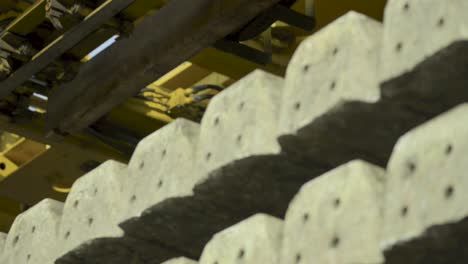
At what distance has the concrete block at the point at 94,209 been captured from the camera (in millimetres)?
8859

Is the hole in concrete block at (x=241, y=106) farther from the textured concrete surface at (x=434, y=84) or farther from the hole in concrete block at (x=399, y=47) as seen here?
the hole in concrete block at (x=399, y=47)

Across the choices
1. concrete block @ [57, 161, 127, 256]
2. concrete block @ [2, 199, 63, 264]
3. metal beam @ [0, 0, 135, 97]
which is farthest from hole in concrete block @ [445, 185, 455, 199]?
metal beam @ [0, 0, 135, 97]

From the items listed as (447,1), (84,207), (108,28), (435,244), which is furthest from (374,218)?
(108,28)

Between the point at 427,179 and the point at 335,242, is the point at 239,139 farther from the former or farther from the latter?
the point at 427,179

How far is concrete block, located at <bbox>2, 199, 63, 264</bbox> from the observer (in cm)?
930

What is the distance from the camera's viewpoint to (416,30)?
6.86m

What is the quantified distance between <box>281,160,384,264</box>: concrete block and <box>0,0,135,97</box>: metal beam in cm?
436

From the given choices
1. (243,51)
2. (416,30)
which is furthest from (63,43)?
(416,30)

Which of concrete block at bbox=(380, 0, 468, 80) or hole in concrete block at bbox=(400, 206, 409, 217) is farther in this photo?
concrete block at bbox=(380, 0, 468, 80)

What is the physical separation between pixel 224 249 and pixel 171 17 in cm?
366

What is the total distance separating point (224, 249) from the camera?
7.44m

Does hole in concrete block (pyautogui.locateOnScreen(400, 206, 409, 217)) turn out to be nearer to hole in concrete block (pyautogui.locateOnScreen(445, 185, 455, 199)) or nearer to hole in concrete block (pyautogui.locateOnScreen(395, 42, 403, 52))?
hole in concrete block (pyautogui.locateOnScreen(445, 185, 455, 199))

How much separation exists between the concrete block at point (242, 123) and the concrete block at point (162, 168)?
153mm

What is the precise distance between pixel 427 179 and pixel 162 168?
2.52m
